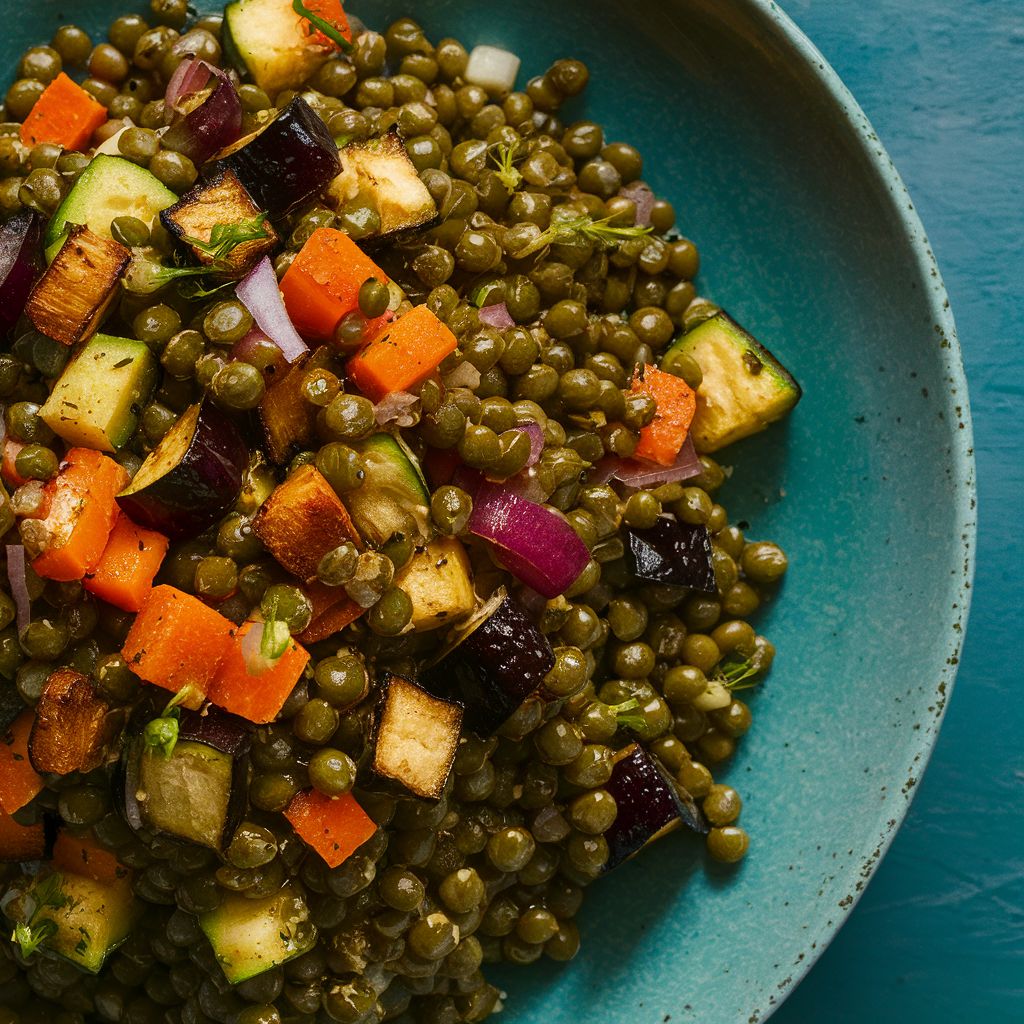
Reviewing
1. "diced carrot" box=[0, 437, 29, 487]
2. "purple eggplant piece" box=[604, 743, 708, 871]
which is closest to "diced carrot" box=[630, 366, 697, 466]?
"purple eggplant piece" box=[604, 743, 708, 871]

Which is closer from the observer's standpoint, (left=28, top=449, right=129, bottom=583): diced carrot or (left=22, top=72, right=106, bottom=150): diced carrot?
(left=28, top=449, right=129, bottom=583): diced carrot

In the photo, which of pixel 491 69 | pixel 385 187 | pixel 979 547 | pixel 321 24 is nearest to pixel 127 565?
pixel 385 187

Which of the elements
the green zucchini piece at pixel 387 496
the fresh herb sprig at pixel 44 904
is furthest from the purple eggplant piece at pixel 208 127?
the fresh herb sprig at pixel 44 904

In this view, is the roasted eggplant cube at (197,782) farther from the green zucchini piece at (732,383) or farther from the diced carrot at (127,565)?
the green zucchini piece at (732,383)

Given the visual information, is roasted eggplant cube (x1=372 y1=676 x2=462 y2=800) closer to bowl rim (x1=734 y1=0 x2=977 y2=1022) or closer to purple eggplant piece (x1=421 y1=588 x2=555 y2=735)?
purple eggplant piece (x1=421 y1=588 x2=555 y2=735)

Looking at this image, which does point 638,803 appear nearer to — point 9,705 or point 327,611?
point 327,611
